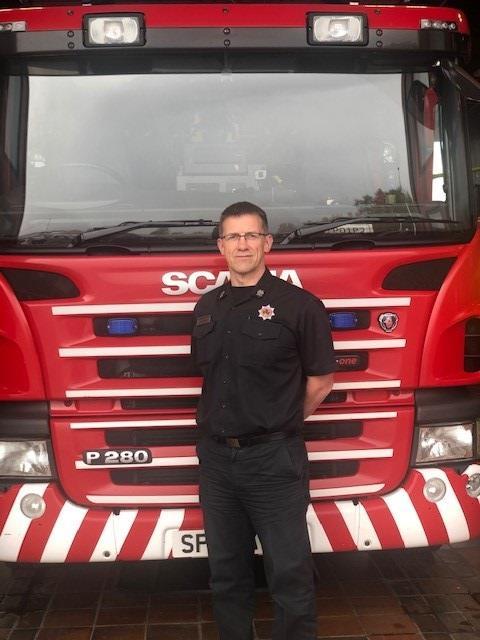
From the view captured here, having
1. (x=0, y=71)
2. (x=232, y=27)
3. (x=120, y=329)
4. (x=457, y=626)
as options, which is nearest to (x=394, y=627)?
(x=457, y=626)

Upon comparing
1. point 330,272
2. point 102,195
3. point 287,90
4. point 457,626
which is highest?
point 287,90

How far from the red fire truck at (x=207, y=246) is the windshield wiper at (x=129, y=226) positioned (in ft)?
0.05

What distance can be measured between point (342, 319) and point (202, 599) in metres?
1.65

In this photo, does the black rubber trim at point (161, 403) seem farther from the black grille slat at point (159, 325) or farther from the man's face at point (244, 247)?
the man's face at point (244, 247)

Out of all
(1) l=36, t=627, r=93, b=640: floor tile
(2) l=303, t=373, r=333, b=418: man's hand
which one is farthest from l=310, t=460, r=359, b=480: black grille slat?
(1) l=36, t=627, r=93, b=640: floor tile

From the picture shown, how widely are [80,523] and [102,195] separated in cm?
141

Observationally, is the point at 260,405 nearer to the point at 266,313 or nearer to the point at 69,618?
the point at 266,313

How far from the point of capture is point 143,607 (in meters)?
4.04

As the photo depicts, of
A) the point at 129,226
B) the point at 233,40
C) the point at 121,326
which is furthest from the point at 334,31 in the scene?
the point at 121,326

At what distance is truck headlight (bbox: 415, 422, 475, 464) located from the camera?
362cm

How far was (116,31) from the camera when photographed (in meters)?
3.51

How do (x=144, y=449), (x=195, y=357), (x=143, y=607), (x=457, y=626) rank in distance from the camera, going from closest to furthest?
(x=195, y=357) < (x=144, y=449) < (x=457, y=626) < (x=143, y=607)

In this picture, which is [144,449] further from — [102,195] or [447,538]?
[447,538]

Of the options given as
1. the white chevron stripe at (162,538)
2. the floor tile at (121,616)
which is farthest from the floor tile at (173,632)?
the white chevron stripe at (162,538)
